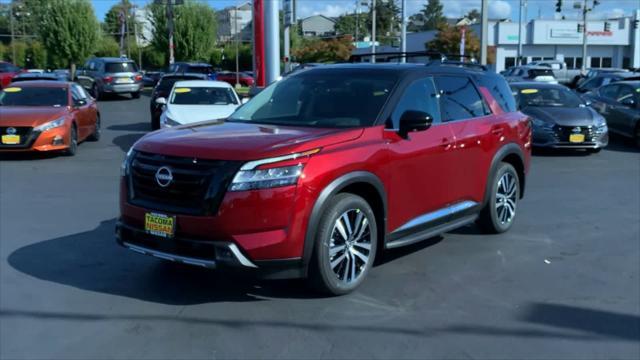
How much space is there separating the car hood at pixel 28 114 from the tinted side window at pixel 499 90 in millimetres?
8772

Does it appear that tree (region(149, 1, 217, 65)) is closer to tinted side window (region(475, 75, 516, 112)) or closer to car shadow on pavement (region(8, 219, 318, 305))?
tinted side window (region(475, 75, 516, 112))

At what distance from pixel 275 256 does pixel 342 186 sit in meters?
0.77

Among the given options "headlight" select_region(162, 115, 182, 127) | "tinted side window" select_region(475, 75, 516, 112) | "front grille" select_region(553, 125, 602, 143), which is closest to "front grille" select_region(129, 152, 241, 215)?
"tinted side window" select_region(475, 75, 516, 112)

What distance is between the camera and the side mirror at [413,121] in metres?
5.74

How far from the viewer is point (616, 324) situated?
5.02 meters

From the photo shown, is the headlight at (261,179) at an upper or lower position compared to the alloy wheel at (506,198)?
upper

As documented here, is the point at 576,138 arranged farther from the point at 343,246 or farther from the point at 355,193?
the point at 343,246

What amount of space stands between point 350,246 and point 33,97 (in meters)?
10.9

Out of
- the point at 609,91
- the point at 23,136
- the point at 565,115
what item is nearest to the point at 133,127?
the point at 23,136

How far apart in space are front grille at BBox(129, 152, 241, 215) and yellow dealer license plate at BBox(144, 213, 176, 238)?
2.4 inches

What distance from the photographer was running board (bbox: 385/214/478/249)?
5.89m

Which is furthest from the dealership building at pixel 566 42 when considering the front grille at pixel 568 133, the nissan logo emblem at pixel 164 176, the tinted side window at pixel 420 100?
the nissan logo emblem at pixel 164 176

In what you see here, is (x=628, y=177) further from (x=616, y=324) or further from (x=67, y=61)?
(x=67, y=61)

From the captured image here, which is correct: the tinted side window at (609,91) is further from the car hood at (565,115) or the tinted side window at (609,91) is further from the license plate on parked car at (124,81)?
the license plate on parked car at (124,81)
